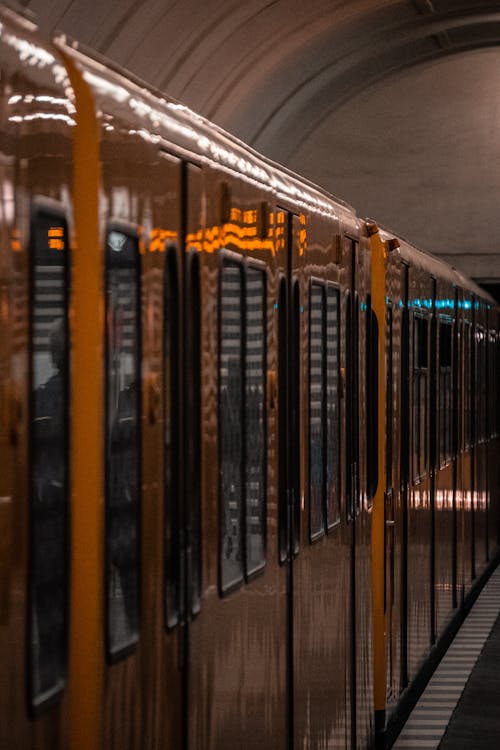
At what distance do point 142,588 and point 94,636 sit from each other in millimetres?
530

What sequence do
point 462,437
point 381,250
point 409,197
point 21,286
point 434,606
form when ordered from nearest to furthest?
point 21,286 < point 381,250 < point 434,606 < point 462,437 < point 409,197

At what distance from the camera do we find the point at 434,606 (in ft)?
47.6

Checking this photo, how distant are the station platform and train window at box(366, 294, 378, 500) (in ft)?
6.40

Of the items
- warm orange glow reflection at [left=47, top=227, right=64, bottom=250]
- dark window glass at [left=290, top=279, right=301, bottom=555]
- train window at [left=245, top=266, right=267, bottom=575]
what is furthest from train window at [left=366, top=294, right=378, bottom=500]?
warm orange glow reflection at [left=47, top=227, right=64, bottom=250]

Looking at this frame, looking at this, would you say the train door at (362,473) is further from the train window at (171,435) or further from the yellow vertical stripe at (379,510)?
the train window at (171,435)

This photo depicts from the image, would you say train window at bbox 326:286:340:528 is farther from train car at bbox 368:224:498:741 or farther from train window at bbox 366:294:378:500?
train car at bbox 368:224:498:741

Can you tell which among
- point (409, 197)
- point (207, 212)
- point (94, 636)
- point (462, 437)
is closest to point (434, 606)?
point (462, 437)

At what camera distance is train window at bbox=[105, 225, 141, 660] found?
4273mm

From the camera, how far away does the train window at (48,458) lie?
371 centimetres

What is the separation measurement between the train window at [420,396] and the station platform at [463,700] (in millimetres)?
1605

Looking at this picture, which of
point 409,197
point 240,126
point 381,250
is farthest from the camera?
point 409,197

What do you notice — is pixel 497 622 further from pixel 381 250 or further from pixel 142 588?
pixel 142 588

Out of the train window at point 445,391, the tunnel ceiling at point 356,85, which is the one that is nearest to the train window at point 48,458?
the tunnel ceiling at point 356,85

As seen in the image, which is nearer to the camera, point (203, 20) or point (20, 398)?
point (20, 398)
